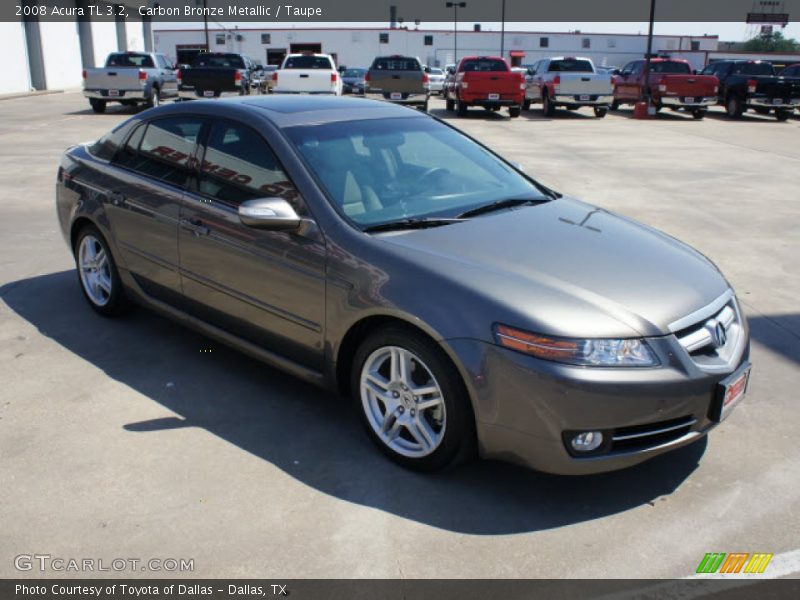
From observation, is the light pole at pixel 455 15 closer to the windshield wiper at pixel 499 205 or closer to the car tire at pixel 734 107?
the car tire at pixel 734 107

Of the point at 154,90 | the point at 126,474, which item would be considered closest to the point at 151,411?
the point at 126,474

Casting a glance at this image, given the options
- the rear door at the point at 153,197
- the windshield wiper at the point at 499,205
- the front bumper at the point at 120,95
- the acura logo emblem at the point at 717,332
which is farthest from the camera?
the front bumper at the point at 120,95

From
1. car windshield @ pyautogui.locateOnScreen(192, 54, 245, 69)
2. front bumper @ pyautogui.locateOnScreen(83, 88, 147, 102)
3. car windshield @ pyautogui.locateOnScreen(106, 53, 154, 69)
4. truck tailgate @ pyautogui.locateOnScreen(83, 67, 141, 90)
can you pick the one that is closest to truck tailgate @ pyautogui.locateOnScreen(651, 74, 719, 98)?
car windshield @ pyautogui.locateOnScreen(192, 54, 245, 69)

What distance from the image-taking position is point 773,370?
4691 millimetres

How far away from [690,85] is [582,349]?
73.6 ft

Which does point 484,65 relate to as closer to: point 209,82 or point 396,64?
point 396,64

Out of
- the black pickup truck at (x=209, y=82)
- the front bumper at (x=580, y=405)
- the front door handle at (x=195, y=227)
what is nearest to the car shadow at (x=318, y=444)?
the front bumper at (x=580, y=405)

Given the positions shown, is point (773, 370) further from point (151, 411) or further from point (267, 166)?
point (151, 411)

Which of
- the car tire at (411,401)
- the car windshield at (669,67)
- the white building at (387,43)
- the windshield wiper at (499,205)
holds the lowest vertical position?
the car tire at (411,401)

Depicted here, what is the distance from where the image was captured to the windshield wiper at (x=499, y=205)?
402 centimetres

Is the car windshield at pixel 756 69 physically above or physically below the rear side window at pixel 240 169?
above

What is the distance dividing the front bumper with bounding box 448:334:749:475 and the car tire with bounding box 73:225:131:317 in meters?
3.03
